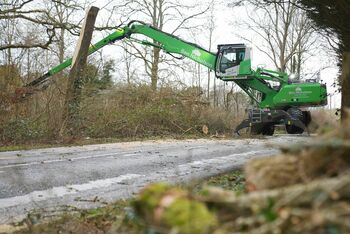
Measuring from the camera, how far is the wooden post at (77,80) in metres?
17.3

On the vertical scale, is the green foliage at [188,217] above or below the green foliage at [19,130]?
below

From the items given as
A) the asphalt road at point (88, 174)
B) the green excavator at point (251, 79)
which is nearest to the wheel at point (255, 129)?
the green excavator at point (251, 79)

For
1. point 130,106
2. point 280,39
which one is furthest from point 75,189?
point 280,39

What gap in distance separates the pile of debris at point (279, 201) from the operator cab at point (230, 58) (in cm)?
2022

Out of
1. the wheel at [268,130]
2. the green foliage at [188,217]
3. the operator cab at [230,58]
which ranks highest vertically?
the operator cab at [230,58]

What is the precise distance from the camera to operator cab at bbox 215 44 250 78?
21469mm

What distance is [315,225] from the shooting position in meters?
1.26

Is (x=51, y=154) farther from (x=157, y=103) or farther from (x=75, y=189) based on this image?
(x=157, y=103)

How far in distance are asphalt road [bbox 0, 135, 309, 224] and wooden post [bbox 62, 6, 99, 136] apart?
504cm

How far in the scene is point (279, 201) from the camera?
140cm

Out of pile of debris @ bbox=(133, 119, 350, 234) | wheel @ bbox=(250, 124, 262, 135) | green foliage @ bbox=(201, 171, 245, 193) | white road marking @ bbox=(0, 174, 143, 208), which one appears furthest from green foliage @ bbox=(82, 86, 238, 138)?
pile of debris @ bbox=(133, 119, 350, 234)

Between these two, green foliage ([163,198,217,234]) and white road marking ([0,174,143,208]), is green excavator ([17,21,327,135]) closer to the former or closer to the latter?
white road marking ([0,174,143,208])

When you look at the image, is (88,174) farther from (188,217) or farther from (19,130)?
(19,130)

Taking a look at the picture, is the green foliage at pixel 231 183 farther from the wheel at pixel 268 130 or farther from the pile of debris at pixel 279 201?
the wheel at pixel 268 130
